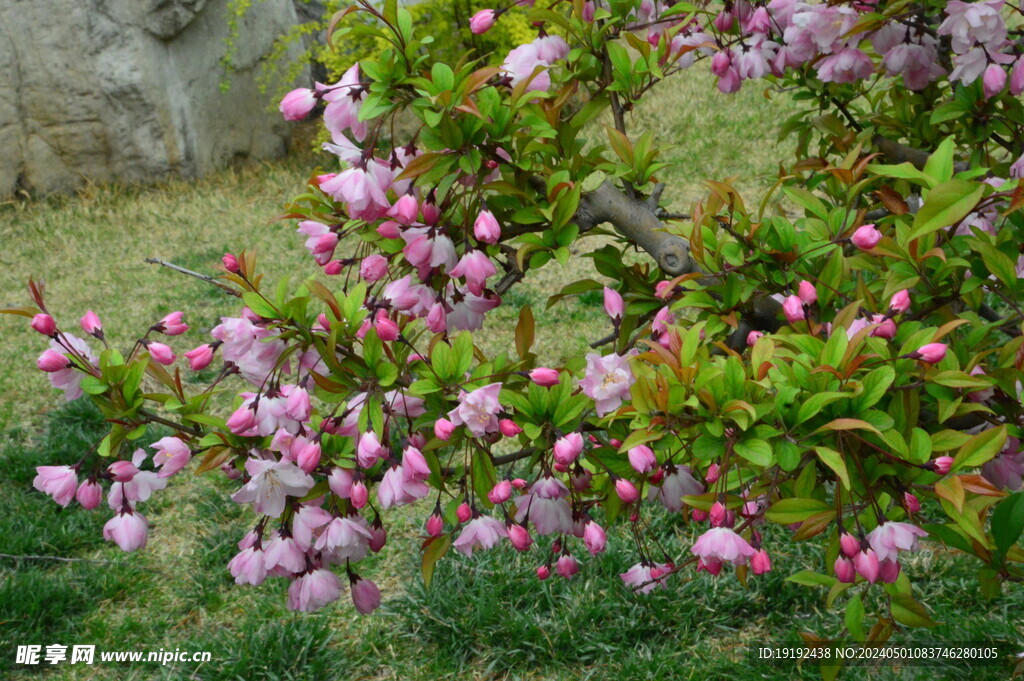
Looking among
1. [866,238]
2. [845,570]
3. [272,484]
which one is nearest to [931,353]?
[866,238]

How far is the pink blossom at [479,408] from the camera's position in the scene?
1415 millimetres

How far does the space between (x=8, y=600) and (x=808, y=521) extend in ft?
8.08

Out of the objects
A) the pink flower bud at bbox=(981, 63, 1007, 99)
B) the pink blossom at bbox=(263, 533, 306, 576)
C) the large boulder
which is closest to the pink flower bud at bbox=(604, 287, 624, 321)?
the pink blossom at bbox=(263, 533, 306, 576)

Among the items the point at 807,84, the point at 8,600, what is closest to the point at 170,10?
the point at 8,600

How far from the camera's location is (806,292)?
5.12 feet

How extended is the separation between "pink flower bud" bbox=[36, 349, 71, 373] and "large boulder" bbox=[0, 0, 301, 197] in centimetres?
542

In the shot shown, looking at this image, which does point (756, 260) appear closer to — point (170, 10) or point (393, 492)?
point (393, 492)

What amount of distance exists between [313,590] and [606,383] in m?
→ 0.63

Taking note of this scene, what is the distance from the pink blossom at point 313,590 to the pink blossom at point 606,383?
22.2 inches

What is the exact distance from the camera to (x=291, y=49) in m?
7.02

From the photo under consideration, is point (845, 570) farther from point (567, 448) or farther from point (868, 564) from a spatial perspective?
point (567, 448)

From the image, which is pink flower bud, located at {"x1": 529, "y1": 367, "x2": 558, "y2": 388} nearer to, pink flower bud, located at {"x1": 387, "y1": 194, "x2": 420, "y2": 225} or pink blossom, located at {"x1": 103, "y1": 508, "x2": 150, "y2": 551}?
pink flower bud, located at {"x1": 387, "y1": 194, "x2": 420, "y2": 225}

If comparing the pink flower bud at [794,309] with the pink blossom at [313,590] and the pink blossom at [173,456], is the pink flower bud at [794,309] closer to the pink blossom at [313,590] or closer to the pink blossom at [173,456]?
the pink blossom at [313,590]

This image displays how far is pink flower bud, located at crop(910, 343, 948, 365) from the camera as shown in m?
1.35
